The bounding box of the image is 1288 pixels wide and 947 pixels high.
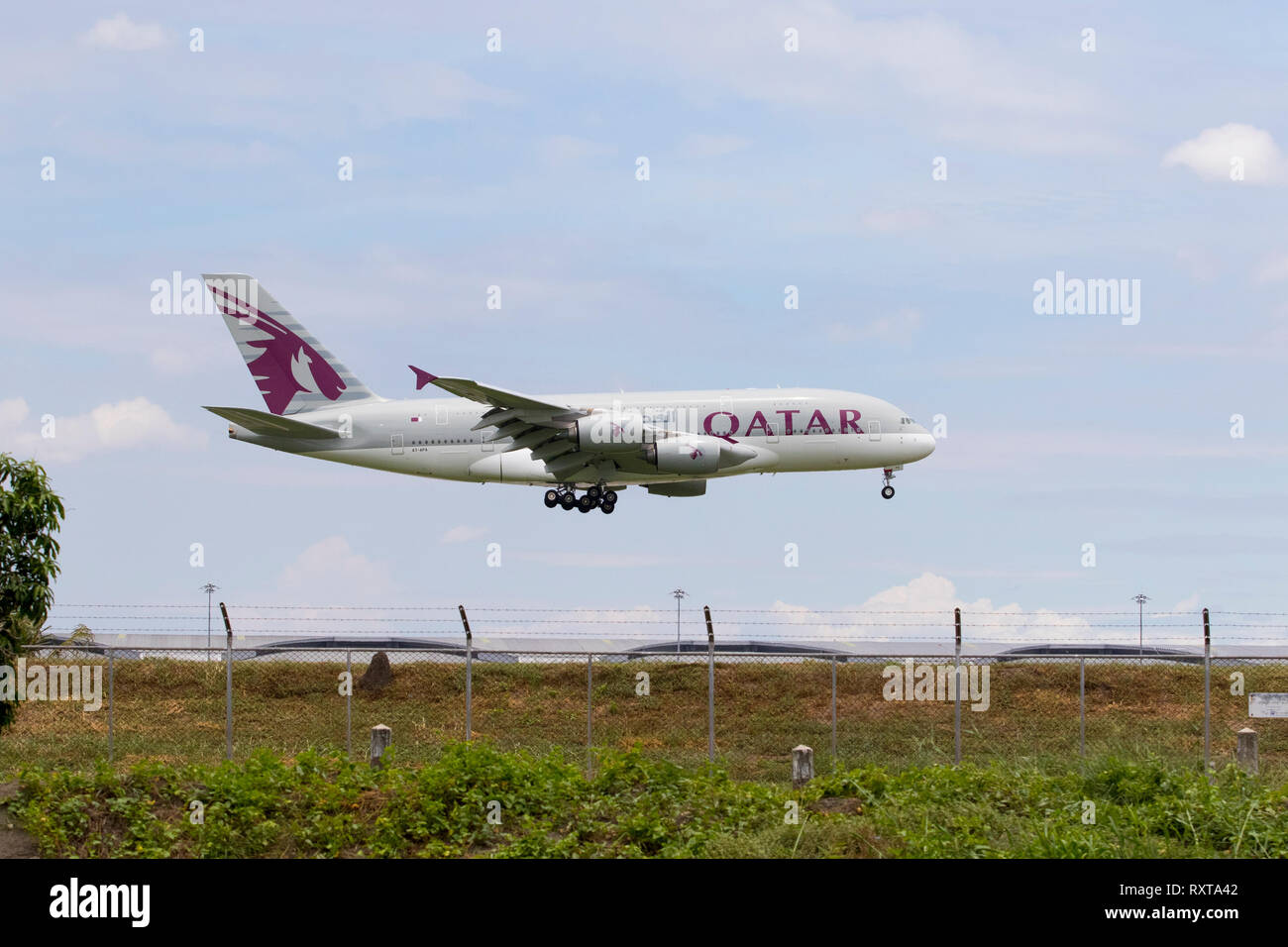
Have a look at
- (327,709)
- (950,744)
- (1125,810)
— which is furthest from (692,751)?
(1125,810)

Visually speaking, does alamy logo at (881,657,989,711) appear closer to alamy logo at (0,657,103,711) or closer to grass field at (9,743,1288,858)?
grass field at (9,743,1288,858)

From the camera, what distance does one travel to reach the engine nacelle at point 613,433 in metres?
33.1

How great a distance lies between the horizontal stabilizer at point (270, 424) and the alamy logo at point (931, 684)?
19.1 m

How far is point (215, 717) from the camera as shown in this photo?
82.4 feet

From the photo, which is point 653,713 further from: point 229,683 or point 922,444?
point 922,444

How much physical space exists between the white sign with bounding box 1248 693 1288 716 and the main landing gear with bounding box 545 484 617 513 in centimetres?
2043

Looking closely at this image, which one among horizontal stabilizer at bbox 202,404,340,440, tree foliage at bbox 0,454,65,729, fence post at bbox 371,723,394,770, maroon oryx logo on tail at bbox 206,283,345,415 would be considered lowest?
fence post at bbox 371,723,394,770

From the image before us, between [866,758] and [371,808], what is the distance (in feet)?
29.5

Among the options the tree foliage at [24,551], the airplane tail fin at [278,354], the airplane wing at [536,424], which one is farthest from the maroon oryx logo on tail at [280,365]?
the tree foliage at [24,551]

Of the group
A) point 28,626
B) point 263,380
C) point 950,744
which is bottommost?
point 950,744

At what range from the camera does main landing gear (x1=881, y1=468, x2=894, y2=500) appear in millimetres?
34938

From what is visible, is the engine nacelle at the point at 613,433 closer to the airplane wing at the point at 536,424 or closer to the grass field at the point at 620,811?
the airplane wing at the point at 536,424
